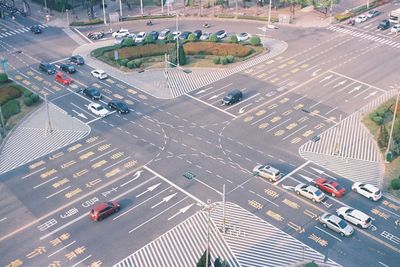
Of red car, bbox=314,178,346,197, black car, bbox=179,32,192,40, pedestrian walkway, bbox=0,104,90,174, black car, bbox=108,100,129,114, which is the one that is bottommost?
red car, bbox=314,178,346,197

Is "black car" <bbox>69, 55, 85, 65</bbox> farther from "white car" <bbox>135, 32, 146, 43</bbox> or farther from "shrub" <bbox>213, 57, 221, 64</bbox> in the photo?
"shrub" <bbox>213, 57, 221, 64</bbox>

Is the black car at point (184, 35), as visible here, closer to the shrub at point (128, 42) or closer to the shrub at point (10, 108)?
the shrub at point (128, 42)

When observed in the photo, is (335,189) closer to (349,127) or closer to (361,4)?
(349,127)

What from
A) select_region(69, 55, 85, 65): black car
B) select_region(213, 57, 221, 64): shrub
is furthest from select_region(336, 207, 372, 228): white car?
select_region(69, 55, 85, 65): black car

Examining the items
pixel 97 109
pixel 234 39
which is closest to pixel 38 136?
pixel 97 109

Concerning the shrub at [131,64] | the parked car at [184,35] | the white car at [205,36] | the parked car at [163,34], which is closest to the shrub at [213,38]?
the white car at [205,36]

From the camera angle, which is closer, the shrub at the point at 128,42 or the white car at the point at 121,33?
the shrub at the point at 128,42

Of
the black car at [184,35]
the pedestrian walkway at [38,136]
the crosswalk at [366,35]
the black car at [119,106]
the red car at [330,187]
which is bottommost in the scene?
the red car at [330,187]
